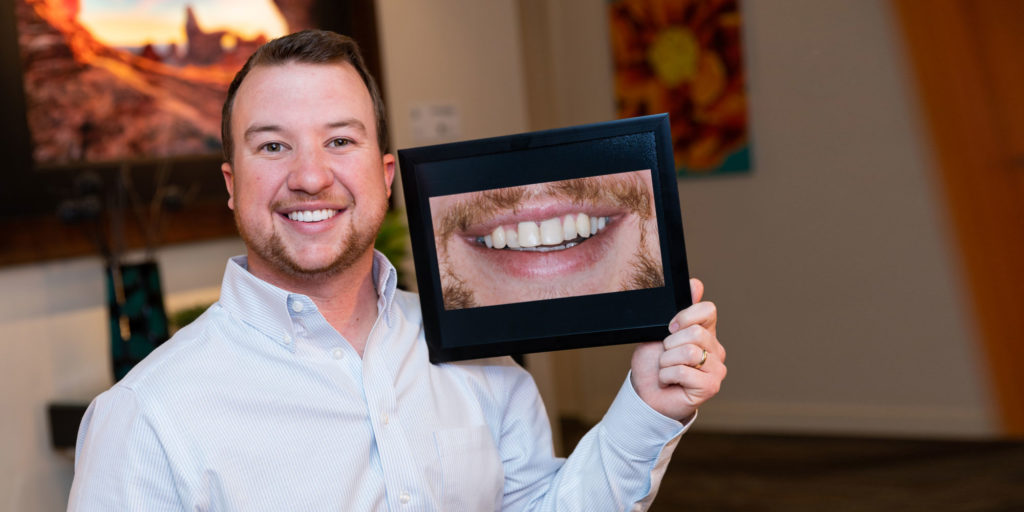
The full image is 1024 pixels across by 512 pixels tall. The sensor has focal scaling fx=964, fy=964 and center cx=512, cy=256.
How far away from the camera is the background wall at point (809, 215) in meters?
3.56

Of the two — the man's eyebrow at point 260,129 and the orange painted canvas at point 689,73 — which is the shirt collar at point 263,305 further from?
the orange painted canvas at point 689,73

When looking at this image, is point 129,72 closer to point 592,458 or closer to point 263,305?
point 263,305

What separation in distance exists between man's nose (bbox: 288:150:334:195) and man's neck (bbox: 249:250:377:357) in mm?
121

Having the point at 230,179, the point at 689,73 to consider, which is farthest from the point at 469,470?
the point at 689,73

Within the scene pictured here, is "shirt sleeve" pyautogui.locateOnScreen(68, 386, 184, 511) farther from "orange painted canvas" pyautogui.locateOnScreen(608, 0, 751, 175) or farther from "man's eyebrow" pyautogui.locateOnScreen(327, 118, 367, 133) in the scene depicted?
"orange painted canvas" pyautogui.locateOnScreen(608, 0, 751, 175)

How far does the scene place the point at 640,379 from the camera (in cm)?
125

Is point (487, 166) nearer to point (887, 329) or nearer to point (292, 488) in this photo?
point (292, 488)

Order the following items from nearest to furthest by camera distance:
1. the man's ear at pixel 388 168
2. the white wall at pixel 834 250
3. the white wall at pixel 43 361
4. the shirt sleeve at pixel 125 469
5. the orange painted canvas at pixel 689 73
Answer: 1. the shirt sleeve at pixel 125 469
2. the man's ear at pixel 388 168
3. the white wall at pixel 43 361
4. the white wall at pixel 834 250
5. the orange painted canvas at pixel 689 73

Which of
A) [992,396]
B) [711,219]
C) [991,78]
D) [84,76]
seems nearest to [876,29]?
[991,78]

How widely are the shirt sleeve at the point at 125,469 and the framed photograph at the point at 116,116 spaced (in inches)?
44.3

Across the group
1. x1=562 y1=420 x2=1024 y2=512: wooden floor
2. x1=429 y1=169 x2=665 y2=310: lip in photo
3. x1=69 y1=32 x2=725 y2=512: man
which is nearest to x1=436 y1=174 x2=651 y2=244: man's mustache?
x1=429 y1=169 x2=665 y2=310: lip in photo

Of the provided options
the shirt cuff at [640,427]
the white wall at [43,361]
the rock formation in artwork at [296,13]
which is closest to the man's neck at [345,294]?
the shirt cuff at [640,427]

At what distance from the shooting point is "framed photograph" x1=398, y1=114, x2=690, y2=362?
3.91ft

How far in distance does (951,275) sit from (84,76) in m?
3.33
